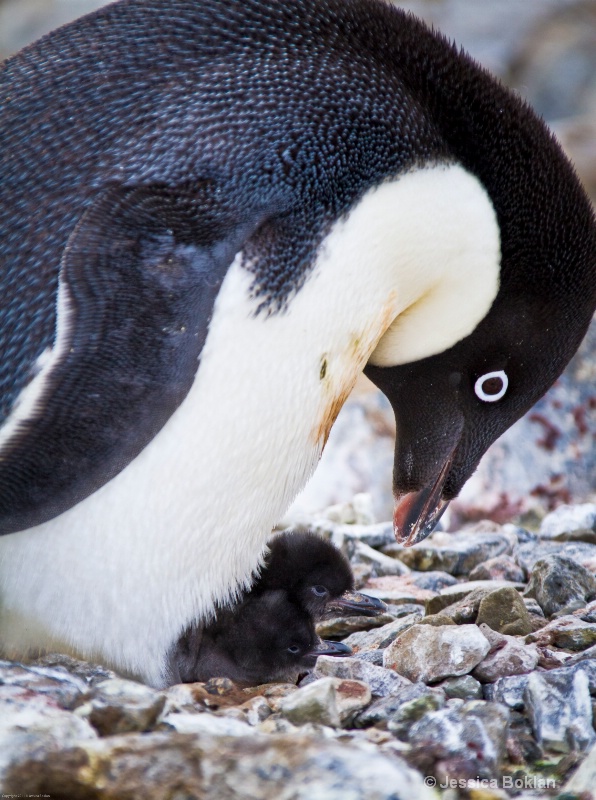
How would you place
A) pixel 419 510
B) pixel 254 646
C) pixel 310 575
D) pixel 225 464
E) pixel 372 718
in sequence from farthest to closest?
pixel 419 510, pixel 310 575, pixel 254 646, pixel 225 464, pixel 372 718

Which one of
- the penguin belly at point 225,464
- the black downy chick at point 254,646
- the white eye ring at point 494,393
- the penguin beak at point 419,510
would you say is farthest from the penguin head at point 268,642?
the white eye ring at point 494,393

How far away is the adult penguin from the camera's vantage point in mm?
2092

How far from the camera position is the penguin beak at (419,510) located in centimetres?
305

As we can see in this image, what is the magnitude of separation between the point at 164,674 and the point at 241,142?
3.79 feet

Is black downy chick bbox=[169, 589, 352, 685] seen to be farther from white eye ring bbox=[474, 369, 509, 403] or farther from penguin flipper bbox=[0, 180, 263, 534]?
white eye ring bbox=[474, 369, 509, 403]

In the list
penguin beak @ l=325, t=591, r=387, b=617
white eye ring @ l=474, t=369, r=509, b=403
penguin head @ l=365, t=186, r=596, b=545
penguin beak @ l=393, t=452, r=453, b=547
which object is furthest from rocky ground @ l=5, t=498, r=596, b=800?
white eye ring @ l=474, t=369, r=509, b=403

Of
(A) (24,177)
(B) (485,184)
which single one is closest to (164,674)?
(A) (24,177)

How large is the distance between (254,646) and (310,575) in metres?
0.25

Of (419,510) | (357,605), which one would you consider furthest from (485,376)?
(357,605)

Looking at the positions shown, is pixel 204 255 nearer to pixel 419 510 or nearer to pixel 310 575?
pixel 310 575

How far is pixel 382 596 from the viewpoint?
3.15 metres

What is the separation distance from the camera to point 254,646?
256cm

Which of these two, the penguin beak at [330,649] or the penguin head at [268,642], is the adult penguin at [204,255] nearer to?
the penguin head at [268,642]

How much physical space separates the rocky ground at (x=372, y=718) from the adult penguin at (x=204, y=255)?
0.27m
